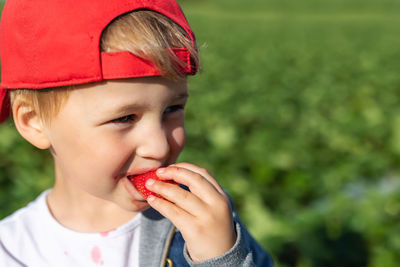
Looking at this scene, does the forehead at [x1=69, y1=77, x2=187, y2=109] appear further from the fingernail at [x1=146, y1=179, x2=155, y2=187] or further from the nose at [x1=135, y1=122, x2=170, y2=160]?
the fingernail at [x1=146, y1=179, x2=155, y2=187]

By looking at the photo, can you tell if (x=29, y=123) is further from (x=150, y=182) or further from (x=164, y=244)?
(x=164, y=244)

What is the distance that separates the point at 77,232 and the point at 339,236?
2291 millimetres

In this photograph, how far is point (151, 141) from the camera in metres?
1.47

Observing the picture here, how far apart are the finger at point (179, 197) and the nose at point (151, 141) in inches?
Answer: 3.6

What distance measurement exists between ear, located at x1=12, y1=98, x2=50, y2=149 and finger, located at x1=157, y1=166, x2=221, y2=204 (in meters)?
0.47

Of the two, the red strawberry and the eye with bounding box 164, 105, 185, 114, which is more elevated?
the eye with bounding box 164, 105, 185, 114

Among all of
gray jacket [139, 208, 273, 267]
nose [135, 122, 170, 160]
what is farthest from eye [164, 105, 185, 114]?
gray jacket [139, 208, 273, 267]

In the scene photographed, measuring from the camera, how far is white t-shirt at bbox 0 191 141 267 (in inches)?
64.4

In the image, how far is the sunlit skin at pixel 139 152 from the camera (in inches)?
55.4

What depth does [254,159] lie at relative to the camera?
15.1 ft

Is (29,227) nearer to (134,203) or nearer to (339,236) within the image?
(134,203)

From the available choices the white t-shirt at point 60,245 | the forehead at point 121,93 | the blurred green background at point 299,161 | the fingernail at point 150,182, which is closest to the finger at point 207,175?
the fingernail at point 150,182

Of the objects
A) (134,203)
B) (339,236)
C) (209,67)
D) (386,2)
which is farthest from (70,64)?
(386,2)

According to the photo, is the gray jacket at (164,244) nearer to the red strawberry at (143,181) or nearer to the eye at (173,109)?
the red strawberry at (143,181)
